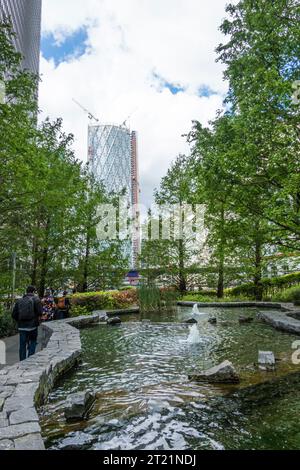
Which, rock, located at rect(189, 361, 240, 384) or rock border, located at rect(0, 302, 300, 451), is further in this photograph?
rock, located at rect(189, 361, 240, 384)

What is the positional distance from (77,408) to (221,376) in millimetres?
2481

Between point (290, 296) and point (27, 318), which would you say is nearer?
point (27, 318)

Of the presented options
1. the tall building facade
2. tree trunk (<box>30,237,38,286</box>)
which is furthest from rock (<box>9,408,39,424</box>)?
the tall building facade

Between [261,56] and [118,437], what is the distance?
1141 centimetres

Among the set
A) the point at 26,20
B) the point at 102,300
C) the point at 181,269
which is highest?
the point at 26,20

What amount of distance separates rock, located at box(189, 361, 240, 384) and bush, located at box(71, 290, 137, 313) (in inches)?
416

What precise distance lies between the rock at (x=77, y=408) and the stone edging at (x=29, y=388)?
0.46 m

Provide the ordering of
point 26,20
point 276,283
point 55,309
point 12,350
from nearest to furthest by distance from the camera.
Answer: point 12,350 → point 55,309 → point 276,283 → point 26,20

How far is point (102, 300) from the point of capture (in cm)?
1656

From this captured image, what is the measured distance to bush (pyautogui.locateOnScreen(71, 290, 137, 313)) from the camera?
51.5 ft

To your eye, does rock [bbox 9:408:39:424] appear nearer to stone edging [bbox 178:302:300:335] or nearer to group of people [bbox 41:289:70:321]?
stone edging [bbox 178:302:300:335]

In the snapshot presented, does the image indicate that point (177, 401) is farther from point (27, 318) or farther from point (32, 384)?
point (27, 318)

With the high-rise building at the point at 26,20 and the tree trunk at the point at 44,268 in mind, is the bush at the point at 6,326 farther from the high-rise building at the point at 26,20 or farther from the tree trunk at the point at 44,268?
the high-rise building at the point at 26,20

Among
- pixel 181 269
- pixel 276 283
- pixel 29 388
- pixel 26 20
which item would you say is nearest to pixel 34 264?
pixel 181 269
